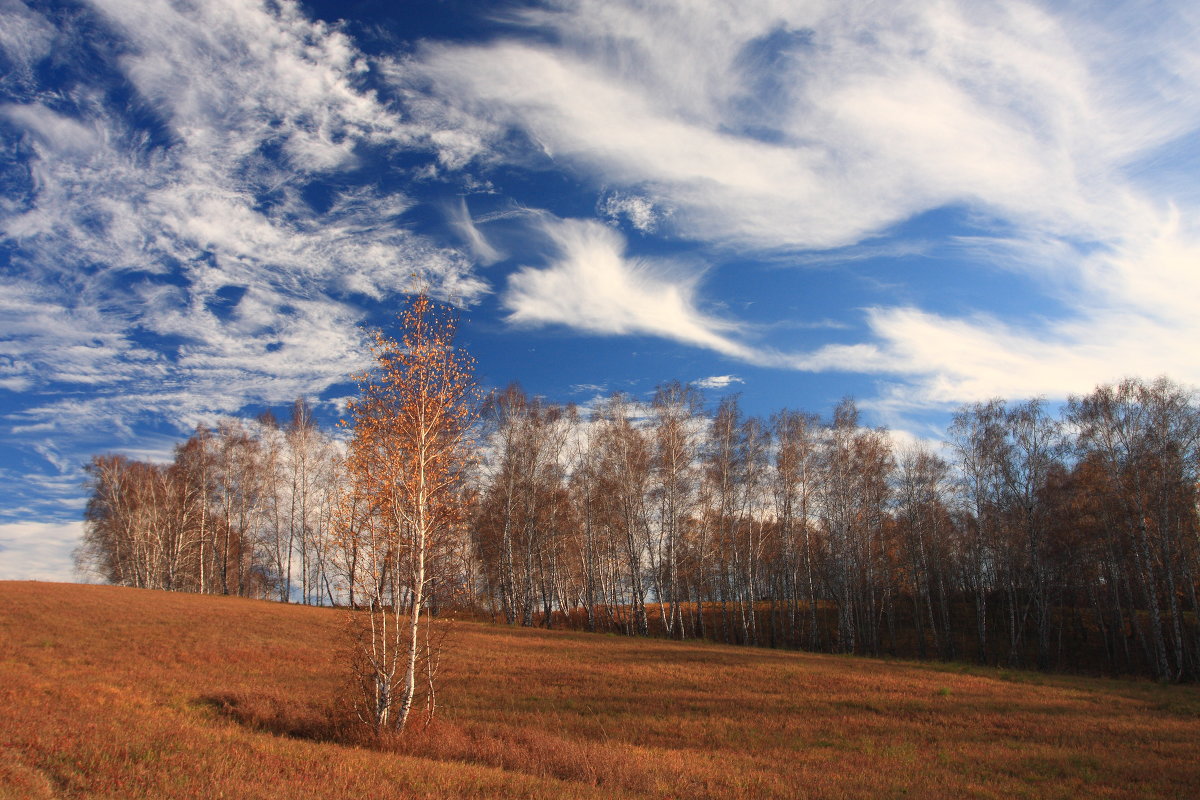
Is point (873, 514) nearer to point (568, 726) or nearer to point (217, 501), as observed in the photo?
point (568, 726)

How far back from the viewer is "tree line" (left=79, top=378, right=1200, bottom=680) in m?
33.6

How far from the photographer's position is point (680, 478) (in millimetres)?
38031

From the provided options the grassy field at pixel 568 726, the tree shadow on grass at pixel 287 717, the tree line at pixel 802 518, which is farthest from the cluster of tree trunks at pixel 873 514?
the tree shadow on grass at pixel 287 717

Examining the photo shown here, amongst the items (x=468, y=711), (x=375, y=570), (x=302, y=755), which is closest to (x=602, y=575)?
(x=468, y=711)

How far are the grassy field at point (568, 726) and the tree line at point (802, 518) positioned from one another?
934 centimetres

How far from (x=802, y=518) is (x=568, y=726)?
90.5 ft

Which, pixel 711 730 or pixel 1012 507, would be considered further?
pixel 1012 507

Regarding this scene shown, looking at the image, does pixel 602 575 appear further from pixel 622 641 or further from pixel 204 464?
pixel 204 464

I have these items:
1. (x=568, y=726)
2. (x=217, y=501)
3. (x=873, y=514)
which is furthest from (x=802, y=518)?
(x=217, y=501)

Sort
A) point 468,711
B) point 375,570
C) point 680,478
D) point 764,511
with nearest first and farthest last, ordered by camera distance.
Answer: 1. point 375,570
2. point 468,711
3. point 680,478
4. point 764,511

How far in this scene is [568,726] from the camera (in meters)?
15.6

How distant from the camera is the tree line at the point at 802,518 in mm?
33625

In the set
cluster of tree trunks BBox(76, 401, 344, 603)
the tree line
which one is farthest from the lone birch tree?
cluster of tree trunks BBox(76, 401, 344, 603)

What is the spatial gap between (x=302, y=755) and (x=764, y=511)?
34.0m
